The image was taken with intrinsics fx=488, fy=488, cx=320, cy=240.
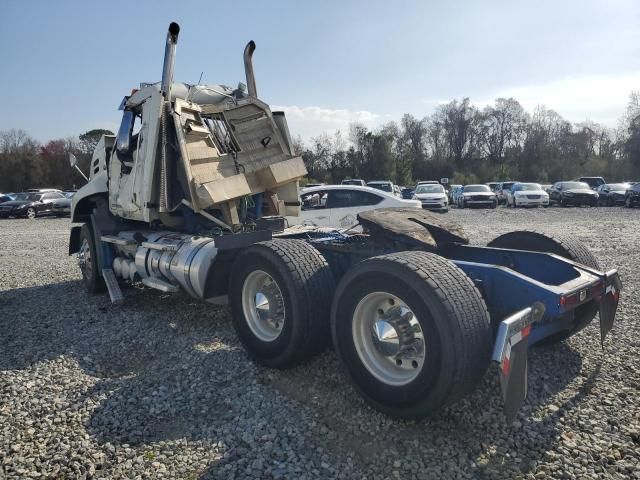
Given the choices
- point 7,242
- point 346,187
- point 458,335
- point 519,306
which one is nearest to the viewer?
point 458,335

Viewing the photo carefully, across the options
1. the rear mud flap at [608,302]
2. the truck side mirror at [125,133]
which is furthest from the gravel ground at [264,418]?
the truck side mirror at [125,133]

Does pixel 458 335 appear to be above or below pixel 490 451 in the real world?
above

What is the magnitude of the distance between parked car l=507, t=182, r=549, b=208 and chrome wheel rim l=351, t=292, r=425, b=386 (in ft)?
95.1

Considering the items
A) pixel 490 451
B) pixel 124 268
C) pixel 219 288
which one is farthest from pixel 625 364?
pixel 124 268

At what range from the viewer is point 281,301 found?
4.33 m

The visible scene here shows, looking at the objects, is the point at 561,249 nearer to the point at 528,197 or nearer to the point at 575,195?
the point at 528,197

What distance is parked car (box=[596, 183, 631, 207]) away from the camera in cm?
2884

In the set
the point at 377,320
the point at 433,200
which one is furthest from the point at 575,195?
the point at 377,320

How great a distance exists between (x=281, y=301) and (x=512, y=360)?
2078mm

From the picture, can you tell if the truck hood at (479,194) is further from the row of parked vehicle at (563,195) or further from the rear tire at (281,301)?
the rear tire at (281,301)

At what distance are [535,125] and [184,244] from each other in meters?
75.0

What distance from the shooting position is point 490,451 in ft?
9.73

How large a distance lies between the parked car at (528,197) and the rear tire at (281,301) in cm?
2845

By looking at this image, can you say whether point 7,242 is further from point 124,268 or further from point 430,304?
point 430,304
